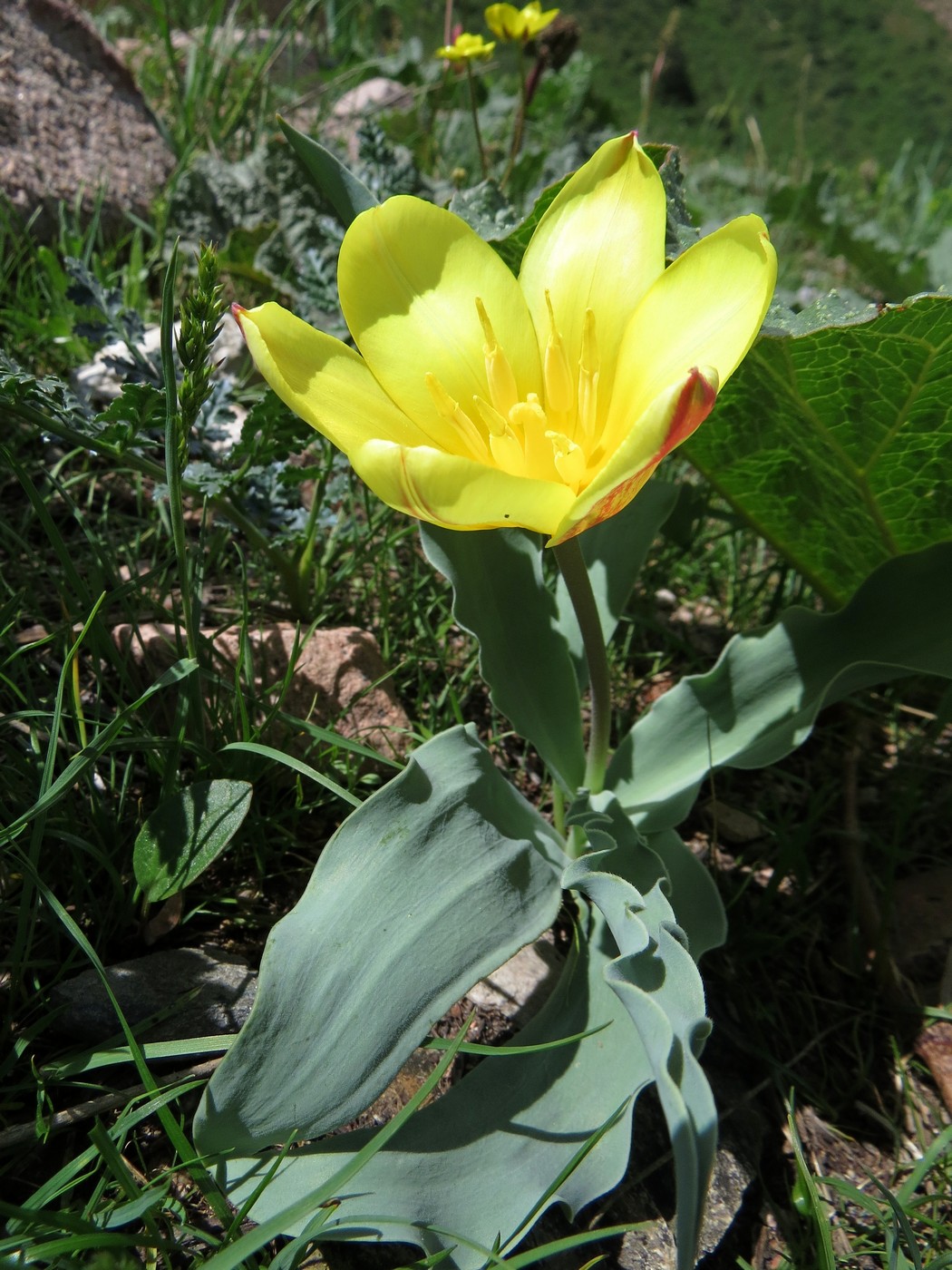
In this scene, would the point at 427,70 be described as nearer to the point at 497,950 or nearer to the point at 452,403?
the point at 452,403

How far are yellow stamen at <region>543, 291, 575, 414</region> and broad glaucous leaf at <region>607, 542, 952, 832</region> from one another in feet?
1.44

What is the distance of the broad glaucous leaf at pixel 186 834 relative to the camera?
1.29 metres

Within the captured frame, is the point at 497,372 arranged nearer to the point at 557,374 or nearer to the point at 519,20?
the point at 557,374

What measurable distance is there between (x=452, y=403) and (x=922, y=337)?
2.09 feet

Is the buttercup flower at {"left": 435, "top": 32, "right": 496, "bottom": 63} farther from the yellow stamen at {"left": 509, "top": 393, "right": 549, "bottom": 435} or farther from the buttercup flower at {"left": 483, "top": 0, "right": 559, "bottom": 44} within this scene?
the yellow stamen at {"left": 509, "top": 393, "right": 549, "bottom": 435}

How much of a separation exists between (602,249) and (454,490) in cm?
50

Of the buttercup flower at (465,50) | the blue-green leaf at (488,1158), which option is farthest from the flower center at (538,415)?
the buttercup flower at (465,50)

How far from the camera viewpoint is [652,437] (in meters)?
0.93

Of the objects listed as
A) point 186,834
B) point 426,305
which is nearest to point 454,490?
point 426,305

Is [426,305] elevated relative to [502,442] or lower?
elevated

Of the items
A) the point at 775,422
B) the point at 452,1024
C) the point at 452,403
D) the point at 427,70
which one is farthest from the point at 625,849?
the point at 427,70

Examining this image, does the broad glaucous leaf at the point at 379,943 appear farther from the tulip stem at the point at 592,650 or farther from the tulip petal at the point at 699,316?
the tulip petal at the point at 699,316

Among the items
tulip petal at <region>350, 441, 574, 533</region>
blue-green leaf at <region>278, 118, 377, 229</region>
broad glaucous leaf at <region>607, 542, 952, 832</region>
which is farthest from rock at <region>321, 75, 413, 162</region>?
tulip petal at <region>350, 441, 574, 533</region>

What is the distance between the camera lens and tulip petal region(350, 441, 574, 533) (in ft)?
3.06
